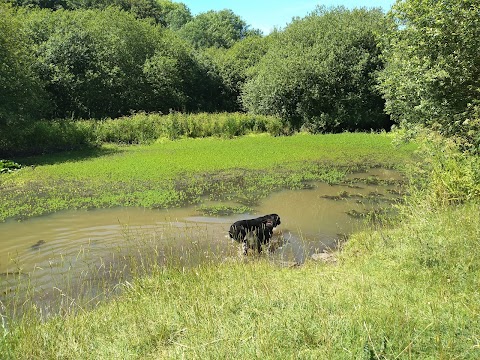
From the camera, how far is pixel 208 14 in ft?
246

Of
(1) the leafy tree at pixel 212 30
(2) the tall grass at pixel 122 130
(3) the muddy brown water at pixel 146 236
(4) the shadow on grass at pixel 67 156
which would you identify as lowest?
(3) the muddy brown water at pixel 146 236

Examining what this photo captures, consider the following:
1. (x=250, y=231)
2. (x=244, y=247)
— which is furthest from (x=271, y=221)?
(x=244, y=247)

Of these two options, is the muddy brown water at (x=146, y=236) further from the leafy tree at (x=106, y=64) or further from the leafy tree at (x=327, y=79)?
the leafy tree at (x=106, y=64)

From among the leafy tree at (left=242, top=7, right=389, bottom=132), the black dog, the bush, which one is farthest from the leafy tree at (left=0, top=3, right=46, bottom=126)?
the bush

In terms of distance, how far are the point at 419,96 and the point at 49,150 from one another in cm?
1542

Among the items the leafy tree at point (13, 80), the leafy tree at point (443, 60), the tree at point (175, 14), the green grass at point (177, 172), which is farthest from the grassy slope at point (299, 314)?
the tree at point (175, 14)

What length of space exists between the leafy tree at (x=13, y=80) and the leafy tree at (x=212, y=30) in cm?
4495

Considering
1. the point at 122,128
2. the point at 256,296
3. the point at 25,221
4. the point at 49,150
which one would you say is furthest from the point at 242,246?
the point at 122,128

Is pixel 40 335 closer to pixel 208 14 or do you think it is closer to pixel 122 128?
pixel 122 128

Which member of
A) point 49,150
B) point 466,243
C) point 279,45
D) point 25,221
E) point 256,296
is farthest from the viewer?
point 279,45

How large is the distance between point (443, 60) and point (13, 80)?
1603 centimetres

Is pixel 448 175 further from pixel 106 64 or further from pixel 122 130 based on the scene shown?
pixel 106 64

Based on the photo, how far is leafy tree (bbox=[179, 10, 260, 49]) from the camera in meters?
65.1

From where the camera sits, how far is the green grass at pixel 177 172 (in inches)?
432
